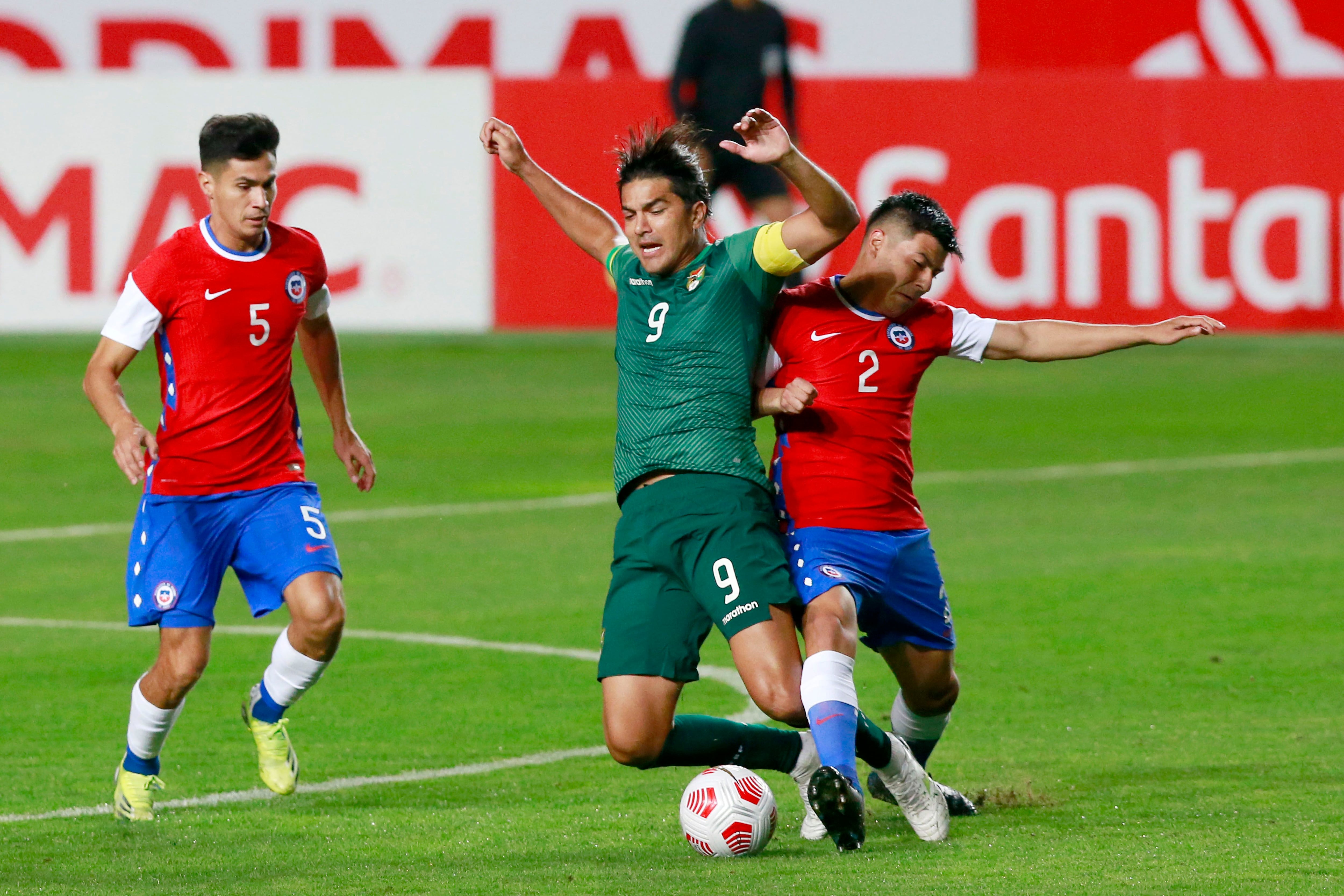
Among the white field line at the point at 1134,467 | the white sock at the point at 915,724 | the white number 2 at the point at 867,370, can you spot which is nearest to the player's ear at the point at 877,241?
the white number 2 at the point at 867,370

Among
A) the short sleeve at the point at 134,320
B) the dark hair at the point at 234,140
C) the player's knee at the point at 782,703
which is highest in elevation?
the dark hair at the point at 234,140

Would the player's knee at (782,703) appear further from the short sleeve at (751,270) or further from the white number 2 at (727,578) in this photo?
the short sleeve at (751,270)

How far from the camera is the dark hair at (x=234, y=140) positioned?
6.60m

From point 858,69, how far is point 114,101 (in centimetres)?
801

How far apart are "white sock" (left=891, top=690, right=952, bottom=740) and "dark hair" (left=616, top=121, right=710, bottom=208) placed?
5.02 feet

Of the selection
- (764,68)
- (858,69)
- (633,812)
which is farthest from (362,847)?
(858,69)

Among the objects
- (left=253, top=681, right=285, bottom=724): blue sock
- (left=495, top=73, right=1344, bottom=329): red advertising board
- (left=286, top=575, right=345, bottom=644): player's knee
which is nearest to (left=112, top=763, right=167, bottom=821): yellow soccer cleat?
(left=253, top=681, right=285, bottom=724): blue sock

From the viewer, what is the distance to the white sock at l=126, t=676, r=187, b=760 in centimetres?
658

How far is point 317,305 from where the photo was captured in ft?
23.2

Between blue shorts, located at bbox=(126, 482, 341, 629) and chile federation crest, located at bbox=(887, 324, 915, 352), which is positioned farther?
blue shorts, located at bbox=(126, 482, 341, 629)

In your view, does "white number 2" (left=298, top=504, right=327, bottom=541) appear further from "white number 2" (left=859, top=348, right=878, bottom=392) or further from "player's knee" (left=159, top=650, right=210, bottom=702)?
"white number 2" (left=859, top=348, right=878, bottom=392)

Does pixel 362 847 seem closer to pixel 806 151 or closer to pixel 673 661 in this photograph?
pixel 673 661

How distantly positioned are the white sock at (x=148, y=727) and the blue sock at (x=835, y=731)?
6.16ft

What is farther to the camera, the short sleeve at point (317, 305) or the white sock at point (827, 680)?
the short sleeve at point (317, 305)
